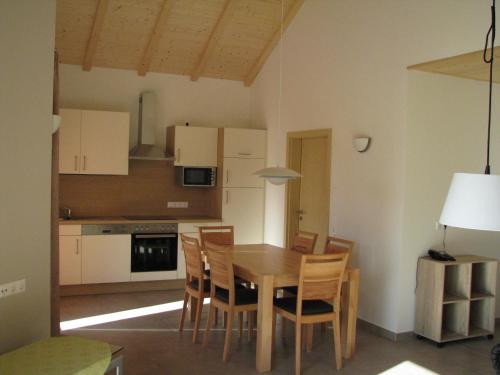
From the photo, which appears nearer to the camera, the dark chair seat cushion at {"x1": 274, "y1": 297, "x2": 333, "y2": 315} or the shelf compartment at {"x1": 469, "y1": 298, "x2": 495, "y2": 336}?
the dark chair seat cushion at {"x1": 274, "y1": 297, "x2": 333, "y2": 315}

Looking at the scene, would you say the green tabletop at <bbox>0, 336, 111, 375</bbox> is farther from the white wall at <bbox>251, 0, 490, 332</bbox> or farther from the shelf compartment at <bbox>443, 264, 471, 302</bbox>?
the shelf compartment at <bbox>443, 264, 471, 302</bbox>

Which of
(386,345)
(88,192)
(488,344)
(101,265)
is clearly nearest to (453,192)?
(386,345)

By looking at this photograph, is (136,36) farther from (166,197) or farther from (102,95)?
(166,197)

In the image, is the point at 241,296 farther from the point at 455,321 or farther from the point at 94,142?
the point at 94,142

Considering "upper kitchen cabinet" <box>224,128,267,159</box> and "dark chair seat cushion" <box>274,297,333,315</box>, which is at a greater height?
"upper kitchen cabinet" <box>224,128,267,159</box>

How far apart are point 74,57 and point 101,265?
2.61m

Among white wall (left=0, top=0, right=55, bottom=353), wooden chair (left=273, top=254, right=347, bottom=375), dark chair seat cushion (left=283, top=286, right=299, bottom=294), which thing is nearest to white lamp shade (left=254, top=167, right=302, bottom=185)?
wooden chair (left=273, top=254, right=347, bottom=375)

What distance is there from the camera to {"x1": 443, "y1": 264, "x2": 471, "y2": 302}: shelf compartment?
478 cm

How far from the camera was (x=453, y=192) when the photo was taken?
1945 millimetres

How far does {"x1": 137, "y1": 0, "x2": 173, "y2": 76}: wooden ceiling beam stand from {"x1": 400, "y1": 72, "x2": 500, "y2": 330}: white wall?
284cm

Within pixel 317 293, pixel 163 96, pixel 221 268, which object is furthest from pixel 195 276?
pixel 163 96

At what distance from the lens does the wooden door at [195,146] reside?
6.74 m

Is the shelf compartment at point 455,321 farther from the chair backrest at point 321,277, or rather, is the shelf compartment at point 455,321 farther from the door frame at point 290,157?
the door frame at point 290,157

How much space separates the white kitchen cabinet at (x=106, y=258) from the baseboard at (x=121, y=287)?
0.13 meters
